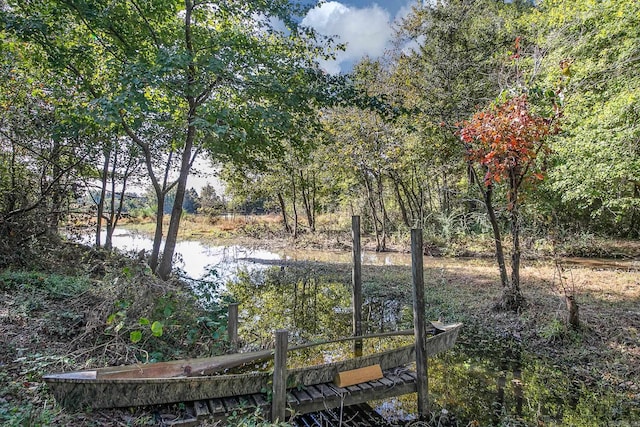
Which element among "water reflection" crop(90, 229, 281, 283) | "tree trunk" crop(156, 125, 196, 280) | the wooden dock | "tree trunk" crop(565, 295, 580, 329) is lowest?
the wooden dock

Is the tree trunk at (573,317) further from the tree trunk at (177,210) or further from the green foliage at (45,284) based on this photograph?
the green foliage at (45,284)

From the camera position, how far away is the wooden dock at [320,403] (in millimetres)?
3526

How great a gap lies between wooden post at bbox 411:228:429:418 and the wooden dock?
13 cm

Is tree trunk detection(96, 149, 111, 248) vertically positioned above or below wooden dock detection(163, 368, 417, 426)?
above

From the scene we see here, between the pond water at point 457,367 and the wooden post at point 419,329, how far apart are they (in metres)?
0.26

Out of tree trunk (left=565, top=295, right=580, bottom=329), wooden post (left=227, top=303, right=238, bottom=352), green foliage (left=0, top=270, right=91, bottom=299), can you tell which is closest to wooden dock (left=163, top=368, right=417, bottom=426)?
wooden post (left=227, top=303, right=238, bottom=352)

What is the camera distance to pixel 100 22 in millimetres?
6035

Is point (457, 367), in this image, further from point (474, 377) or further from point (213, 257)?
point (213, 257)

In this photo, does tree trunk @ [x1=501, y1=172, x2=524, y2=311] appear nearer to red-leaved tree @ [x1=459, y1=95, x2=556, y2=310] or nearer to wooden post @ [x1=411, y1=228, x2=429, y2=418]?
red-leaved tree @ [x1=459, y1=95, x2=556, y2=310]

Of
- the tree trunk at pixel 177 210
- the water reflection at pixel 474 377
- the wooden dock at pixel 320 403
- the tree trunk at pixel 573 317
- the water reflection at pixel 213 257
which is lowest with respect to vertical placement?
the water reflection at pixel 474 377

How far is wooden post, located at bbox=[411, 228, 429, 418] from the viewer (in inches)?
169

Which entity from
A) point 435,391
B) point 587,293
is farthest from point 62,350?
point 587,293

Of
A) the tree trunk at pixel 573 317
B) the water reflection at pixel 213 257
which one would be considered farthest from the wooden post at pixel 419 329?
the water reflection at pixel 213 257

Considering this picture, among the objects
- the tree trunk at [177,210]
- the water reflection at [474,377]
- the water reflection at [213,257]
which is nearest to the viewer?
the water reflection at [474,377]
